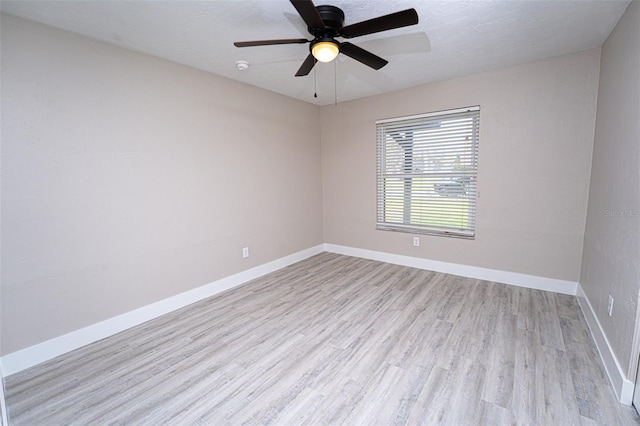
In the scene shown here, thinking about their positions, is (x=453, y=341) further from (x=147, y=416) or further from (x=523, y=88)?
(x=523, y=88)

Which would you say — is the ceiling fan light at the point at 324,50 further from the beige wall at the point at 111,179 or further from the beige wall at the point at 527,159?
the beige wall at the point at 527,159

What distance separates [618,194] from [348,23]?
2.26m

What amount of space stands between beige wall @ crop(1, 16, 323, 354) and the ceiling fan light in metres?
1.63

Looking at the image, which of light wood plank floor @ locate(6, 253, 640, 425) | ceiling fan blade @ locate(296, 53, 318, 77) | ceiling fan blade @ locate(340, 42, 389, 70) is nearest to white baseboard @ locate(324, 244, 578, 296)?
light wood plank floor @ locate(6, 253, 640, 425)

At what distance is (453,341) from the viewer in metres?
2.22

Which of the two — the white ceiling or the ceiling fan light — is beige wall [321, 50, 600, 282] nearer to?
the white ceiling

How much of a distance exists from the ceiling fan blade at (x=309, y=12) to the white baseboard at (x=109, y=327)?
8.91ft

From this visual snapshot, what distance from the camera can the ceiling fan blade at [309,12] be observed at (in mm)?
1440

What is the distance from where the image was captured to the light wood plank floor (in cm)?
158

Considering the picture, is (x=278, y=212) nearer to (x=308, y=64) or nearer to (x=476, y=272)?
(x=308, y=64)

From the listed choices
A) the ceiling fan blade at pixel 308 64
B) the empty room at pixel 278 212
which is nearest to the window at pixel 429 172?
the empty room at pixel 278 212

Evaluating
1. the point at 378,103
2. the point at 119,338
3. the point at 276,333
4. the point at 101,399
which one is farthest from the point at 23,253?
the point at 378,103

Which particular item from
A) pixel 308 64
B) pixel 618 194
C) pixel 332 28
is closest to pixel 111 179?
pixel 308 64

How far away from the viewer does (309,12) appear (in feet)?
5.06
